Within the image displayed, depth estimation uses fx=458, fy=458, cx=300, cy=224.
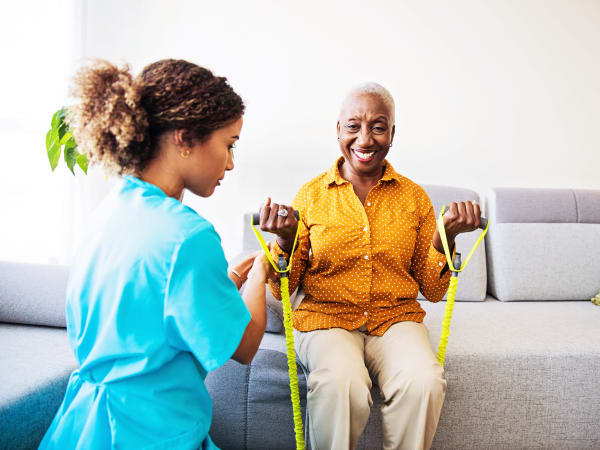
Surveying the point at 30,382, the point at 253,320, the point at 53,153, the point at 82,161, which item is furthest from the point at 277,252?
the point at 53,153

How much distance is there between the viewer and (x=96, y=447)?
2.60ft

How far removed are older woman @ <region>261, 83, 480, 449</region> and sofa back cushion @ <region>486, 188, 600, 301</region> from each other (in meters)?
0.91

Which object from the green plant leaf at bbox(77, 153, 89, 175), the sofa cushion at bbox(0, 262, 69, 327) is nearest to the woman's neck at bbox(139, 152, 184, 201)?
the sofa cushion at bbox(0, 262, 69, 327)

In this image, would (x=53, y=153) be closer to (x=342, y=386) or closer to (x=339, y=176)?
(x=339, y=176)

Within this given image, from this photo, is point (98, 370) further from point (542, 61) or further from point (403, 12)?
point (542, 61)

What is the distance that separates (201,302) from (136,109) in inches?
15.3

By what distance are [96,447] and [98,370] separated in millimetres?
128

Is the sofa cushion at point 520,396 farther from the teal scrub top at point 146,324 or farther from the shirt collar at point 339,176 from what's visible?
the teal scrub top at point 146,324

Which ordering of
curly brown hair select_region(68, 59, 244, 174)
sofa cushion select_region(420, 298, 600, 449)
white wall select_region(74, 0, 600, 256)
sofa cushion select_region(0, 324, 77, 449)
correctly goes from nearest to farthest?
1. curly brown hair select_region(68, 59, 244, 174)
2. sofa cushion select_region(0, 324, 77, 449)
3. sofa cushion select_region(420, 298, 600, 449)
4. white wall select_region(74, 0, 600, 256)

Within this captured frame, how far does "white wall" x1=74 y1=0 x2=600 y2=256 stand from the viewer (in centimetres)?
241

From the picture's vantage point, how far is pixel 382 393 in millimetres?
1238

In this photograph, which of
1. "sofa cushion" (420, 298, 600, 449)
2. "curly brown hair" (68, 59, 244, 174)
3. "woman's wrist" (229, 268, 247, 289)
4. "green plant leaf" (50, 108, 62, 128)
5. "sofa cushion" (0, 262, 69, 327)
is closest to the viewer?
"curly brown hair" (68, 59, 244, 174)

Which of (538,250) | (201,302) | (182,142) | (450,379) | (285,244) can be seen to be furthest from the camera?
(538,250)

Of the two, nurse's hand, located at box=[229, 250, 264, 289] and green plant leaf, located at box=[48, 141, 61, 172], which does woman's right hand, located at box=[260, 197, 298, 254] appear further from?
green plant leaf, located at box=[48, 141, 61, 172]
